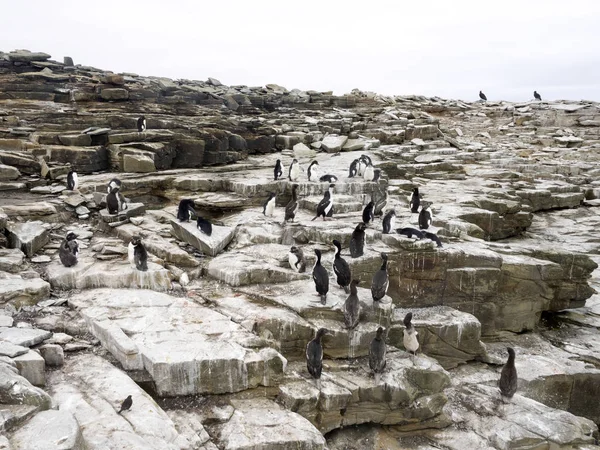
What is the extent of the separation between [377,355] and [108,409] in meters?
4.85

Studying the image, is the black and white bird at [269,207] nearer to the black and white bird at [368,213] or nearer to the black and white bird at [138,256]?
the black and white bird at [368,213]

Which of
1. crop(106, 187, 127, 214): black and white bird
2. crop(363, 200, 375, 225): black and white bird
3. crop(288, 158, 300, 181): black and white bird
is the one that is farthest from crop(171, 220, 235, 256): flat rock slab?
crop(288, 158, 300, 181): black and white bird

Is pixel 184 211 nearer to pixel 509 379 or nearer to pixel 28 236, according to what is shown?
pixel 28 236

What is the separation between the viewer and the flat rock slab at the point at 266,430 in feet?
22.1

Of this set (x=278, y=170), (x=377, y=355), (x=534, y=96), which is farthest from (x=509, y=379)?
(x=534, y=96)

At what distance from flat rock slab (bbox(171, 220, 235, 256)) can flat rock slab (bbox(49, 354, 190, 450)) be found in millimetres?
5059

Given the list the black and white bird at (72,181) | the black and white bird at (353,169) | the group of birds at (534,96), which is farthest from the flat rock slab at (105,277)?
the group of birds at (534,96)

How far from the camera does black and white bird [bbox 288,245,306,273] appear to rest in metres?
Answer: 10.9

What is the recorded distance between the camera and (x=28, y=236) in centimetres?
1095

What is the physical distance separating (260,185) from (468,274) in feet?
23.9

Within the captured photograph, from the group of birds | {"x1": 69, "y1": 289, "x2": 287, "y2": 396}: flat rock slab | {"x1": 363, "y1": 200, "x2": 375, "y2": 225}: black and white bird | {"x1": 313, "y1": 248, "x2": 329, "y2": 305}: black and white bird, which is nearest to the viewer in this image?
{"x1": 69, "y1": 289, "x2": 287, "y2": 396}: flat rock slab

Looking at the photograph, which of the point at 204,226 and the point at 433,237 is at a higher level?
the point at 433,237

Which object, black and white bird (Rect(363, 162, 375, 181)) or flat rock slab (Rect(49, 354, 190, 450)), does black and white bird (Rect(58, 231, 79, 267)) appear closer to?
flat rock slab (Rect(49, 354, 190, 450))

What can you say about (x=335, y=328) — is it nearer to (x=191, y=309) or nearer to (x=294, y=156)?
(x=191, y=309)
